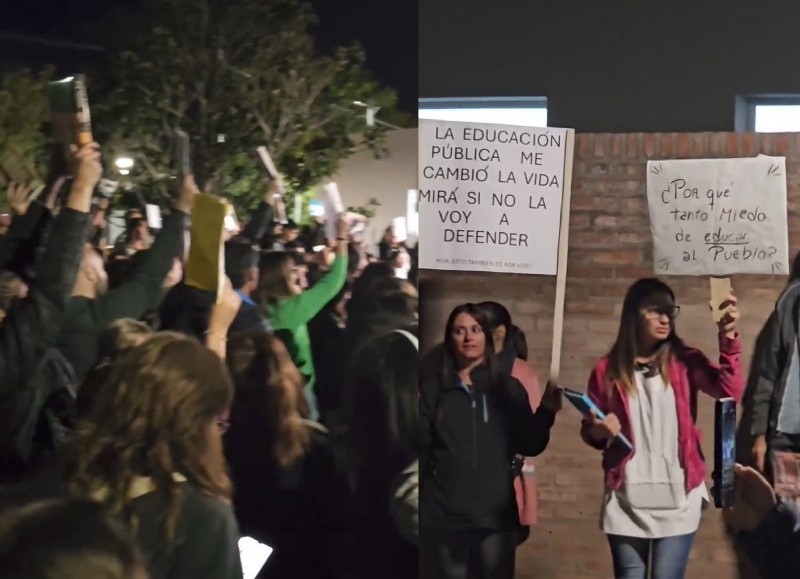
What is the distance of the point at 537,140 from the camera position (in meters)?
2.74

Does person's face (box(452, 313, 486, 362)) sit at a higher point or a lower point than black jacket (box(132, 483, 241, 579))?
higher

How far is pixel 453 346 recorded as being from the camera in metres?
2.75

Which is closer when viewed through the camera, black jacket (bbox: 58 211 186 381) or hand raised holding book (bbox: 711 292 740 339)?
black jacket (bbox: 58 211 186 381)

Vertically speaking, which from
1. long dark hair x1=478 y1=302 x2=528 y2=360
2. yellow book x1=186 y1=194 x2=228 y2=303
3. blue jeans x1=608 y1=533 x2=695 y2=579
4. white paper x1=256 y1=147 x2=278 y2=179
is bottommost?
blue jeans x1=608 y1=533 x2=695 y2=579

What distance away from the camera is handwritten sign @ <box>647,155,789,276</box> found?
270 cm

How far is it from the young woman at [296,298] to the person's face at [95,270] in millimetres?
364

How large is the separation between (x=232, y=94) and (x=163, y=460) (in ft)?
2.81

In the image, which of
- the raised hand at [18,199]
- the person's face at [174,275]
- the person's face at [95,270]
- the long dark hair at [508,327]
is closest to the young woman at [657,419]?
the long dark hair at [508,327]

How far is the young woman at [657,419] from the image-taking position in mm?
2746

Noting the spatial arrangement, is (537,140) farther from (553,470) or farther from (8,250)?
(8,250)

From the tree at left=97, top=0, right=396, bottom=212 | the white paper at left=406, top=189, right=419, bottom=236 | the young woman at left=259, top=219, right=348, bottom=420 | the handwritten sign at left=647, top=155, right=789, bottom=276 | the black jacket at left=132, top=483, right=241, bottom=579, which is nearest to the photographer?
the black jacket at left=132, top=483, right=241, bottom=579

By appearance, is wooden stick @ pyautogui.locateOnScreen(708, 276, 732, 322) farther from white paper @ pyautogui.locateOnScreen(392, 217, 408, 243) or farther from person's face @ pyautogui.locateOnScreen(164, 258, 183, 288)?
person's face @ pyautogui.locateOnScreen(164, 258, 183, 288)

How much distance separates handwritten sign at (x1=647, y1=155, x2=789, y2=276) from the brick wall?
0.13 feet

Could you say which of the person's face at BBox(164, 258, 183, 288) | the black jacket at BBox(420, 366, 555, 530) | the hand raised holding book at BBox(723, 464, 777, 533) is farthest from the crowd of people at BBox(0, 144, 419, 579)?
the hand raised holding book at BBox(723, 464, 777, 533)
